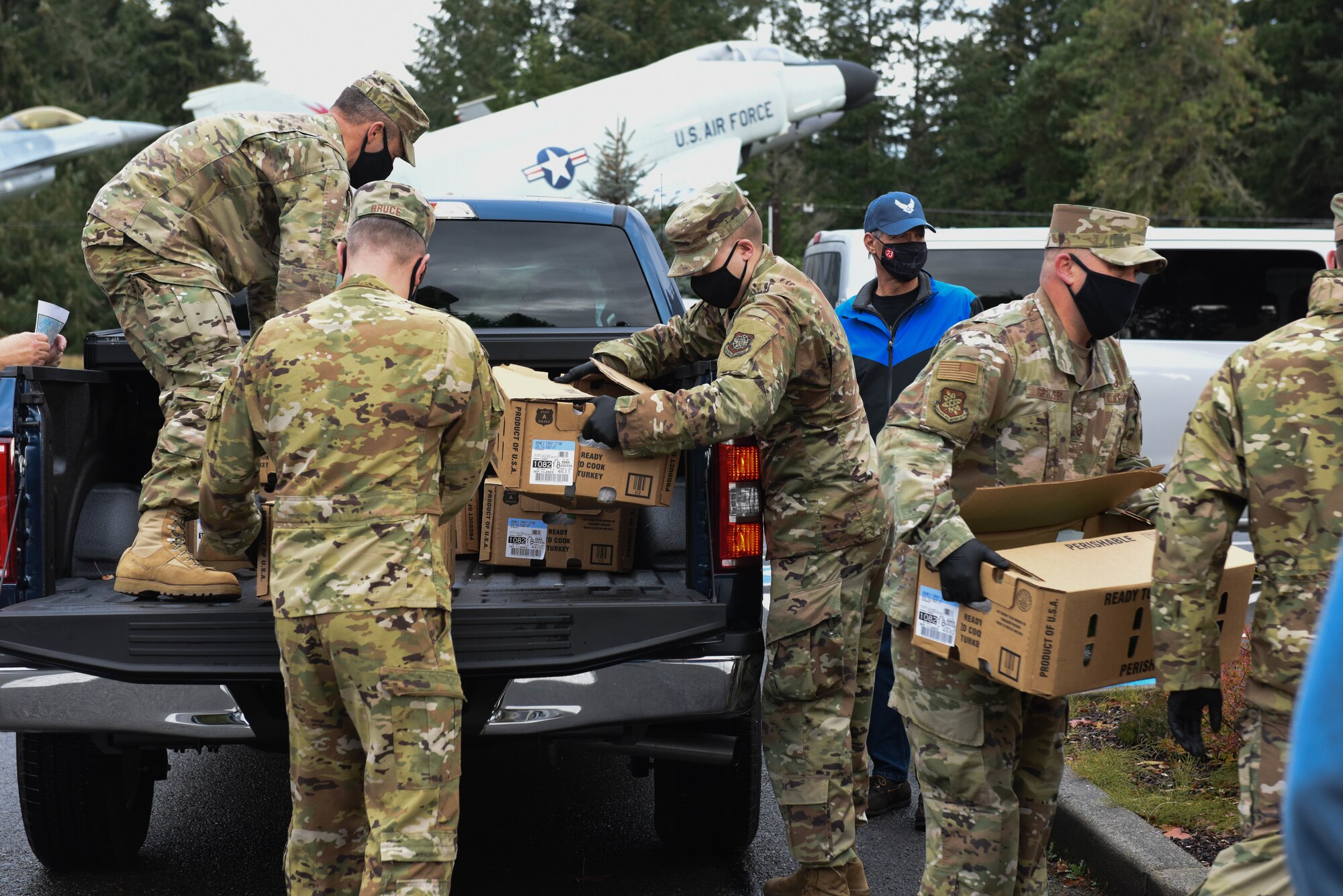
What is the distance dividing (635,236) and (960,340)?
2.21m

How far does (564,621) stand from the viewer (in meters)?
3.33

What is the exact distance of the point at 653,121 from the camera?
24.1 meters

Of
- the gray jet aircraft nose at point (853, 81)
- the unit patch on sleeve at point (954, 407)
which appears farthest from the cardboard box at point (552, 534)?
the gray jet aircraft nose at point (853, 81)

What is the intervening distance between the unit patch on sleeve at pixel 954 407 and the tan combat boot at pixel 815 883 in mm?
1429

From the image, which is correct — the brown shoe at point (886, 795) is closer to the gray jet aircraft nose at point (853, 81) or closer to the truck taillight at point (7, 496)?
the truck taillight at point (7, 496)

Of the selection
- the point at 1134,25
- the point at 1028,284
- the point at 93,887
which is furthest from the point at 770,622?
the point at 1134,25

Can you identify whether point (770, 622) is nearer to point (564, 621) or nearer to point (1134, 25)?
point (564, 621)

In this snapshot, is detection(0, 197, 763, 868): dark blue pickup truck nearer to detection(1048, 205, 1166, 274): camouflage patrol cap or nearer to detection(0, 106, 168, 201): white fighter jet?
detection(1048, 205, 1166, 274): camouflage patrol cap

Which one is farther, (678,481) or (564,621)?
(678,481)

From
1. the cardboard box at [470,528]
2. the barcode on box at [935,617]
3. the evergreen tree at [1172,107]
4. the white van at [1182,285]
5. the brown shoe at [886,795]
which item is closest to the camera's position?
the barcode on box at [935,617]

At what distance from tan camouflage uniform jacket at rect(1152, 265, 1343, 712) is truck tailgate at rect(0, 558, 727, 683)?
125 cm

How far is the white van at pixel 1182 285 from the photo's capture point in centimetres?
1055

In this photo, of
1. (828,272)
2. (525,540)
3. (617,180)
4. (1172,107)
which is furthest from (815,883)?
A: (1172,107)

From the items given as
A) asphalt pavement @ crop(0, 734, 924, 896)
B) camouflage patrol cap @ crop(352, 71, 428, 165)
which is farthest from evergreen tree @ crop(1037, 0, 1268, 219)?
camouflage patrol cap @ crop(352, 71, 428, 165)
